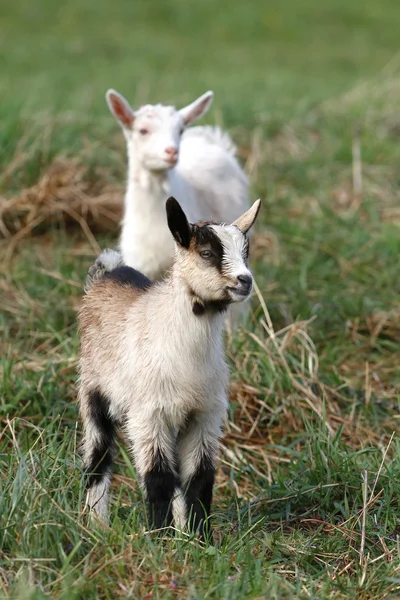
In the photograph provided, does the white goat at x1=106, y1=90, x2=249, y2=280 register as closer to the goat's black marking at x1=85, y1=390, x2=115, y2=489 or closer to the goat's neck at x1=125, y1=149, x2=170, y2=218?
the goat's neck at x1=125, y1=149, x2=170, y2=218

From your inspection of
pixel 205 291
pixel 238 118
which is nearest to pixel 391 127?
pixel 238 118

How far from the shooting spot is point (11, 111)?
9.10m

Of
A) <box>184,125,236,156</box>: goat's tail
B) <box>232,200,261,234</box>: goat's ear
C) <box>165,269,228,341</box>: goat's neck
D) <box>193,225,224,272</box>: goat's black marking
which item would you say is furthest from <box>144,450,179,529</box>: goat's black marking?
<box>184,125,236,156</box>: goat's tail

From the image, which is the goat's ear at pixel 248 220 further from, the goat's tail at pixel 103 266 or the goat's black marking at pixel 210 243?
the goat's tail at pixel 103 266

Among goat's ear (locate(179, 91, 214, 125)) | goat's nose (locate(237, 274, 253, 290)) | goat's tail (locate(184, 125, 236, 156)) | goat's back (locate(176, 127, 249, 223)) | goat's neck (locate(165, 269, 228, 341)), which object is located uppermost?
goat's ear (locate(179, 91, 214, 125))

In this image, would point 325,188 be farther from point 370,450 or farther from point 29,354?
point 370,450

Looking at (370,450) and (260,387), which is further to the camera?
(260,387)

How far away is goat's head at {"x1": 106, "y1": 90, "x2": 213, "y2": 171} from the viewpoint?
21.6ft

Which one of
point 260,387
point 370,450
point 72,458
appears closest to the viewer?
point 72,458

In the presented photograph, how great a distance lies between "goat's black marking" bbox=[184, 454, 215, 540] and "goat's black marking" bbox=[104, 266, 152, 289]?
881 millimetres

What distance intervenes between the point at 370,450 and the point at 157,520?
4.22 ft

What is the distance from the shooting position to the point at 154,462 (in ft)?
13.7

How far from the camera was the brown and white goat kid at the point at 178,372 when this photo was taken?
4047 millimetres

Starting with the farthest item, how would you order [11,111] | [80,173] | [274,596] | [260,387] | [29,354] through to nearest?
[11,111]
[80,173]
[29,354]
[260,387]
[274,596]
